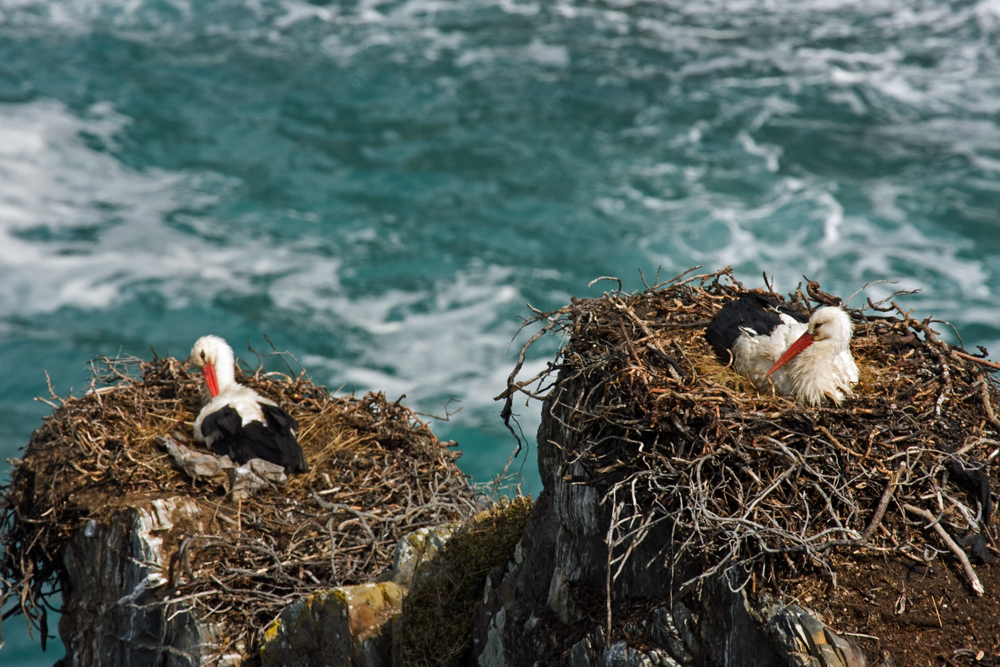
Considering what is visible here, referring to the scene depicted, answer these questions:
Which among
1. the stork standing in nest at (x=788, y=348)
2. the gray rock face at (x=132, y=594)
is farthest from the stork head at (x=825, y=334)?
the gray rock face at (x=132, y=594)

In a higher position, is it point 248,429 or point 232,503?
point 248,429

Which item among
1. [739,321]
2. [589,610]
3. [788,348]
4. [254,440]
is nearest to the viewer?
[589,610]

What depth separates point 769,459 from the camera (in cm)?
445

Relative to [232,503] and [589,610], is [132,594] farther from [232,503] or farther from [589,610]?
[589,610]

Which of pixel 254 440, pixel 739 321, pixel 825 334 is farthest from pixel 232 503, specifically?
pixel 825 334

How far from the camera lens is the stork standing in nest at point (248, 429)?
23.4ft

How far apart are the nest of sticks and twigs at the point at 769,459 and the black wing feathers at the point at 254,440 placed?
269cm

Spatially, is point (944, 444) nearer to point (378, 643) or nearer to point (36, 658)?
point (378, 643)

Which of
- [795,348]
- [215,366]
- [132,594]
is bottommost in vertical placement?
[132,594]

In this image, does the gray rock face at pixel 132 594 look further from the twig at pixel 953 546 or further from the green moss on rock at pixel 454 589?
the twig at pixel 953 546

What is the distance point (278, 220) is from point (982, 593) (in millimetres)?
21888

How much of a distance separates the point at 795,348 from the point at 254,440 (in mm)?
4197

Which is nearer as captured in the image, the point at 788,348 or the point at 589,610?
the point at 589,610

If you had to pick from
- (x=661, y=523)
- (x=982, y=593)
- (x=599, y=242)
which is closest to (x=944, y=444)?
(x=982, y=593)
